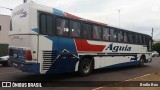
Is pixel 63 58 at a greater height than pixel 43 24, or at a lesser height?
lesser

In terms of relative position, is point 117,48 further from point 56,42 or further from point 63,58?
point 56,42

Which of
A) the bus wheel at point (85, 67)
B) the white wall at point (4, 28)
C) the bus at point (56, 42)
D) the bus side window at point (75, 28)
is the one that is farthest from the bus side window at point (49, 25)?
the white wall at point (4, 28)

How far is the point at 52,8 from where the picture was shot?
13141mm

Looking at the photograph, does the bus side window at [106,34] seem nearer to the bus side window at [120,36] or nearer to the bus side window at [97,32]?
the bus side window at [97,32]

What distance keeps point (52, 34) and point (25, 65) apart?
77.7 inches

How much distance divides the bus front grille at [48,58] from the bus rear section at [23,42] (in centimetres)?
50

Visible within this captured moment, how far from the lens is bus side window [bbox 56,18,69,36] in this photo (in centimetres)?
1331

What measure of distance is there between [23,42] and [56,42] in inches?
63.1

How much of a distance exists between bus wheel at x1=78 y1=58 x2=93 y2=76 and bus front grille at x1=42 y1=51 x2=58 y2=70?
97.7 inches

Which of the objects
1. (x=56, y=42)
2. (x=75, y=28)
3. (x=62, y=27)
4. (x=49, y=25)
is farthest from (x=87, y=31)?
Result: (x=49, y=25)

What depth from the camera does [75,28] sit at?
48.0ft

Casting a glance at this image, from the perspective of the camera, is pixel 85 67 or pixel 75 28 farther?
pixel 85 67

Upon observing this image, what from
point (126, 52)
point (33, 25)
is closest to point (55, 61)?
point (33, 25)

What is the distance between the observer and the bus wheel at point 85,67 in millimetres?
15071
